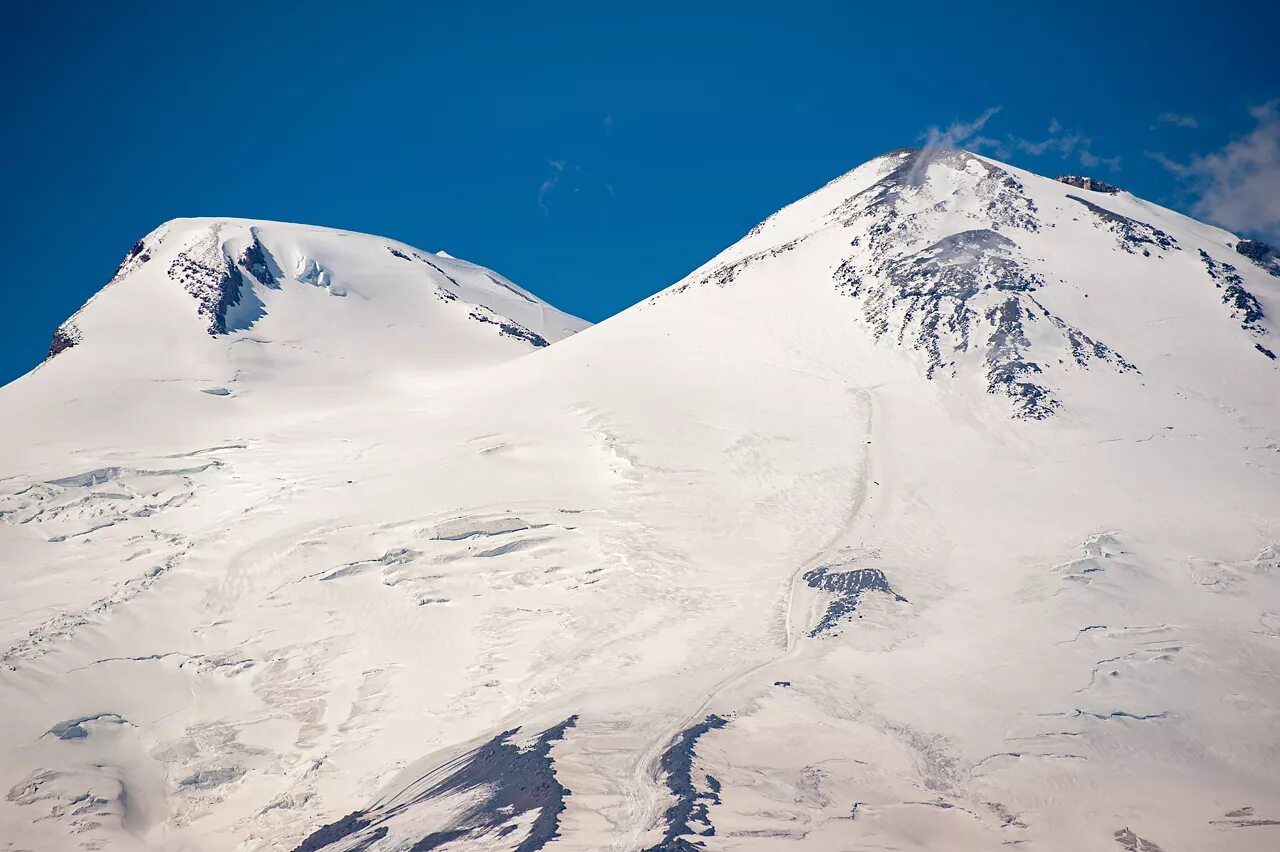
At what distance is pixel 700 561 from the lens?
5712 centimetres

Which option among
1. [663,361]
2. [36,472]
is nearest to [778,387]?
[663,361]

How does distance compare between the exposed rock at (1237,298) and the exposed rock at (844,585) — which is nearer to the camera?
the exposed rock at (844,585)

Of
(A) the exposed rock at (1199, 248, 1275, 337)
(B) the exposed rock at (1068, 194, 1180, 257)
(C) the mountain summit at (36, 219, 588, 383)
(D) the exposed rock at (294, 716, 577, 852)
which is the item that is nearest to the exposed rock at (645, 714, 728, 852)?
(D) the exposed rock at (294, 716, 577, 852)

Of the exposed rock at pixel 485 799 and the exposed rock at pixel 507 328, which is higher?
the exposed rock at pixel 507 328

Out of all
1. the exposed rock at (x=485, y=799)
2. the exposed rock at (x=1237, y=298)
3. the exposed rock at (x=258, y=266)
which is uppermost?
the exposed rock at (x=258, y=266)

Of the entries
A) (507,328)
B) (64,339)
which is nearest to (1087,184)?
(507,328)

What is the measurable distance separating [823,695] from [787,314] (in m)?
49.4

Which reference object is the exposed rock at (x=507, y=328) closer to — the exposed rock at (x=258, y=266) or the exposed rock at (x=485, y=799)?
the exposed rock at (x=258, y=266)

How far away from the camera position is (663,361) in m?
83.1

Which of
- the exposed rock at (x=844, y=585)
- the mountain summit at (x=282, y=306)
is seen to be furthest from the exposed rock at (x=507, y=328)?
the exposed rock at (x=844, y=585)

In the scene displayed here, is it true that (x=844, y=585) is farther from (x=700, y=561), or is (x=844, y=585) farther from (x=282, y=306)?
(x=282, y=306)

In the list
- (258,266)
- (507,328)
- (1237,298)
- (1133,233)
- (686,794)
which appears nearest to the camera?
(686,794)

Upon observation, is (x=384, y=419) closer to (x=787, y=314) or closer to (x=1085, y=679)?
(x=787, y=314)

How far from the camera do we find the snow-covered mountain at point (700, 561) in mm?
39094
